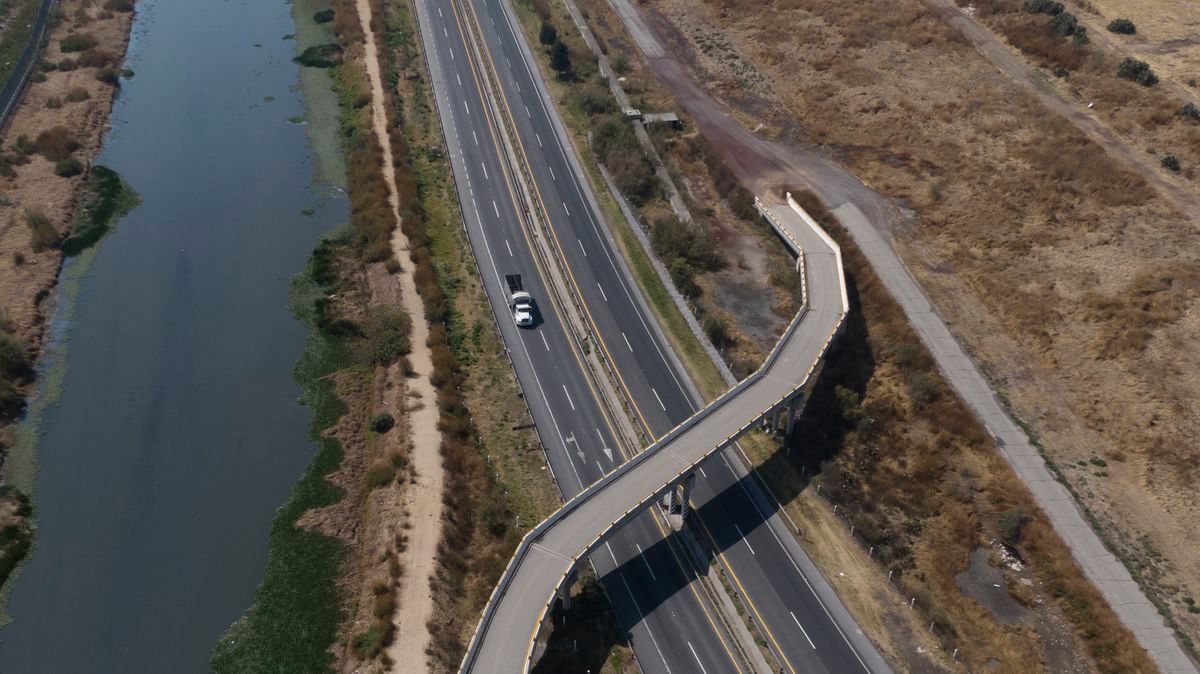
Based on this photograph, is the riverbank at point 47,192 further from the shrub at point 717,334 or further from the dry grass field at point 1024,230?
the dry grass field at point 1024,230

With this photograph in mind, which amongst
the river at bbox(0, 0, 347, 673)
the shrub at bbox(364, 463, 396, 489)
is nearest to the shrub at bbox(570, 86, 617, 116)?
the river at bbox(0, 0, 347, 673)

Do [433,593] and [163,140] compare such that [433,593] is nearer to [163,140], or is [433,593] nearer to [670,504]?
[670,504]

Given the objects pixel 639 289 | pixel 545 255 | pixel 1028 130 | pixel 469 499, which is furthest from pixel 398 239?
pixel 1028 130

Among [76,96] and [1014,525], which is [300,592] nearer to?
[1014,525]

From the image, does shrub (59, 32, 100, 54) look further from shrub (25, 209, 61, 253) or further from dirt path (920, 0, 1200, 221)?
dirt path (920, 0, 1200, 221)

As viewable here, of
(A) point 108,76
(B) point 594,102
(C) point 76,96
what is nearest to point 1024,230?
(B) point 594,102

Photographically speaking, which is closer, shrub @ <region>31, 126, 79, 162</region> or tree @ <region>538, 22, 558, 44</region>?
shrub @ <region>31, 126, 79, 162</region>
